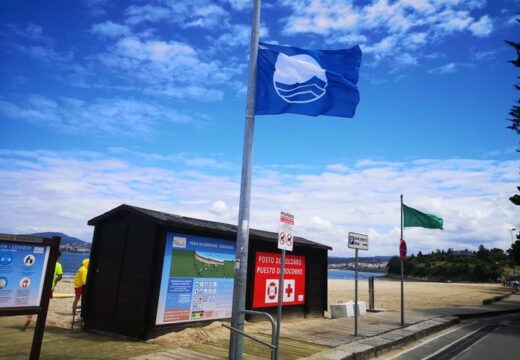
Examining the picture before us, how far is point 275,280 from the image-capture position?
506 inches

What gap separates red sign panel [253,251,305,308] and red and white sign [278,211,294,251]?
533cm

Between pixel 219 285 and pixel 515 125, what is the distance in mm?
25166

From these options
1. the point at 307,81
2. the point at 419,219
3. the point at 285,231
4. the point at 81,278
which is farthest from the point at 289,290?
the point at 307,81

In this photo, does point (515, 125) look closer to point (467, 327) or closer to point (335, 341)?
point (467, 327)

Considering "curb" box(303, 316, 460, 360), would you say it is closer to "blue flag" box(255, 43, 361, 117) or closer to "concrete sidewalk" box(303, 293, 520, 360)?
"concrete sidewalk" box(303, 293, 520, 360)

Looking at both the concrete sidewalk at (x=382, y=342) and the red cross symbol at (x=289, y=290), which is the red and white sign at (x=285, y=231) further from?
the red cross symbol at (x=289, y=290)

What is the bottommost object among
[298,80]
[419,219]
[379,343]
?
[379,343]

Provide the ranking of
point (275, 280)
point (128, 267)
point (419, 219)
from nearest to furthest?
1. point (128, 267)
2. point (275, 280)
3. point (419, 219)

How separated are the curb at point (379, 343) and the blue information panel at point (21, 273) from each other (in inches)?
196

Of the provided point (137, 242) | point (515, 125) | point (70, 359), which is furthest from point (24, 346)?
point (515, 125)

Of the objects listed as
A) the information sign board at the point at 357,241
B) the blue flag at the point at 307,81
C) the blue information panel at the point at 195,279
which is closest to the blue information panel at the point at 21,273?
the blue information panel at the point at 195,279

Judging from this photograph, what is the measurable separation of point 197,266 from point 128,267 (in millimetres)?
1644

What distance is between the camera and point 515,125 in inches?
1060

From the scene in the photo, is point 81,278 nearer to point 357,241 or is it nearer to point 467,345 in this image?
point 357,241
